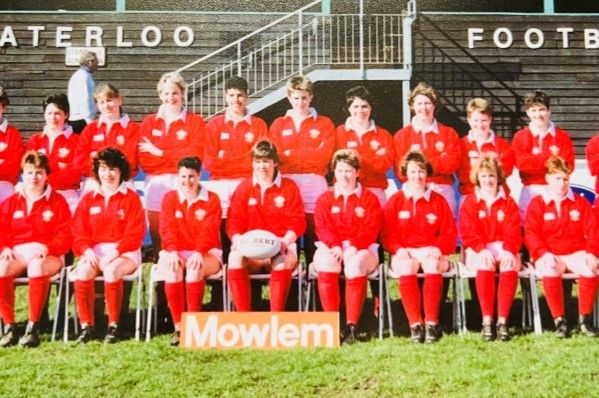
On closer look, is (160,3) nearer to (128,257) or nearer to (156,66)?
(156,66)

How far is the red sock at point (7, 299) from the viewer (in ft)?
15.9

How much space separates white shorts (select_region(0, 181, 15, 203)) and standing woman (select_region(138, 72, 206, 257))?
1154mm

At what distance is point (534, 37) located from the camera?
11.7 m

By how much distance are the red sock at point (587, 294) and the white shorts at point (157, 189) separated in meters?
3.34

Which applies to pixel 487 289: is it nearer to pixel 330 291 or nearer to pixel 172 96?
pixel 330 291

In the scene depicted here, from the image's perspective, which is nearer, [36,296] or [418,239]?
[36,296]

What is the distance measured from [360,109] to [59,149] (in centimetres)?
262

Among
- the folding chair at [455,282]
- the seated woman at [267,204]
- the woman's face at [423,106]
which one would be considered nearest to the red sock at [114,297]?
the seated woman at [267,204]

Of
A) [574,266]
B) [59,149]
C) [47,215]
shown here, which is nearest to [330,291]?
[574,266]

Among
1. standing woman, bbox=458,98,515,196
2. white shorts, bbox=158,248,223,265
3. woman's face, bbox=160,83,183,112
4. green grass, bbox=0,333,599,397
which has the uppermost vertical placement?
woman's face, bbox=160,83,183,112

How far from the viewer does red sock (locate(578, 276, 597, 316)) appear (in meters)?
4.84

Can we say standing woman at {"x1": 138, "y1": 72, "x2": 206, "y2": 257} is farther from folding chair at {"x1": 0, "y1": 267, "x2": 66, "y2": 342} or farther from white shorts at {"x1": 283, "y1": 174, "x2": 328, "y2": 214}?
white shorts at {"x1": 283, "y1": 174, "x2": 328, "y2": 214}

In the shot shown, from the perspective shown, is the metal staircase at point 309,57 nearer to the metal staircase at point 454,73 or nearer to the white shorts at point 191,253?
the metal staircase at point 454,73

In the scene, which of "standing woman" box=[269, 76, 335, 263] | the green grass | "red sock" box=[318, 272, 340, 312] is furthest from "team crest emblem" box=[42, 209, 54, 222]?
"red sock" box=[318, 272, 340, 312]
